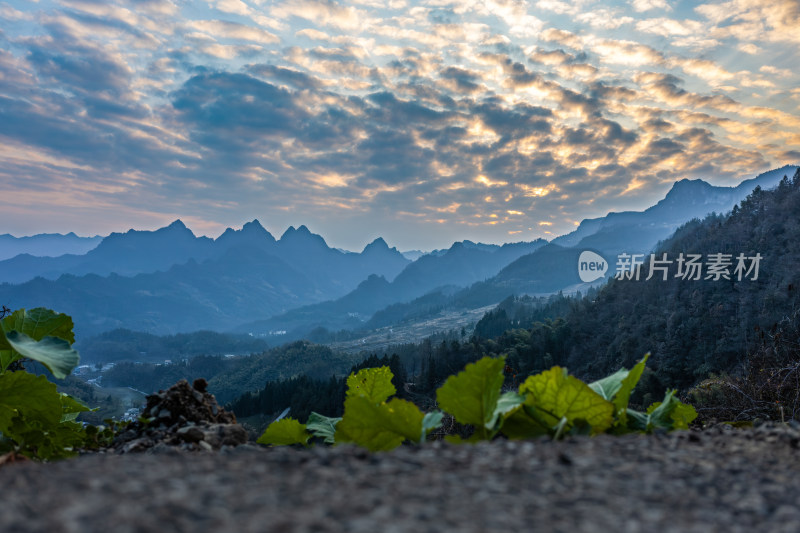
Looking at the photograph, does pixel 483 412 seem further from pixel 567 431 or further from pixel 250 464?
pixel 250 464

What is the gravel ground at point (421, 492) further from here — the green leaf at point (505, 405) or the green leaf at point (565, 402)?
the green leaf at point (565, 402)

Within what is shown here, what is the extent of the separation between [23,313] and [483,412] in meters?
3.64

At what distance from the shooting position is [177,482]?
151 cm

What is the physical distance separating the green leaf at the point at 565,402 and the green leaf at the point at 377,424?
74 cm

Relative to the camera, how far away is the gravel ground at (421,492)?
4.18 ft

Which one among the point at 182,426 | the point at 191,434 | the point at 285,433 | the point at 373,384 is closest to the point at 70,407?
the point at 182,426

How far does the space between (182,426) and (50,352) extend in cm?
109

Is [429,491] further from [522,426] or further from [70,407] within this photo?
[70,407]

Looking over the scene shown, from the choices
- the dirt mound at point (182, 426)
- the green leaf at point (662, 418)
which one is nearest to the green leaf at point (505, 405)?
the green leaf at point (662, 418)

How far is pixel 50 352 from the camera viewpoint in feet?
9.71

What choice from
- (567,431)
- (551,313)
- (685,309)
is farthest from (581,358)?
(567,431)

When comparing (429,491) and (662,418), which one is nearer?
(429,491)

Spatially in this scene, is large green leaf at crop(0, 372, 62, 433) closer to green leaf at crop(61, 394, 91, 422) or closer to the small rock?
green leaf at crop(61, 394, 91, 422)

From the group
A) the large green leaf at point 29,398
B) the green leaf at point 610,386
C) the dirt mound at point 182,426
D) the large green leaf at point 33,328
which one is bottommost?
the dirt mound at point 182,426
